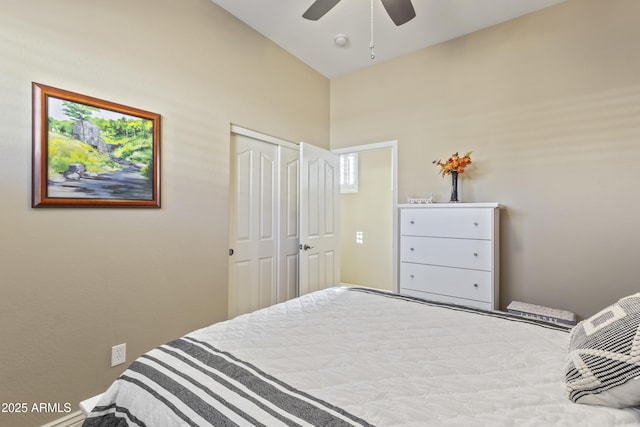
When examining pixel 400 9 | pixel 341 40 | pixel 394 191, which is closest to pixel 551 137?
pixel 394 191

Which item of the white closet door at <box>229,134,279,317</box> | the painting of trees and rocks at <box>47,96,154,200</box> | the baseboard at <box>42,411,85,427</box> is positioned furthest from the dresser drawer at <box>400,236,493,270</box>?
the baseboard at <box>42,411,85,427</box>

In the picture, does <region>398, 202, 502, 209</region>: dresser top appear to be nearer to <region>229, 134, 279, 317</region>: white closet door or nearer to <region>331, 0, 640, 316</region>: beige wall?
<region>331, 0, 640, 316</region>: beige wall

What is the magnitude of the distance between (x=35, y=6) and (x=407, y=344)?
2511 mm

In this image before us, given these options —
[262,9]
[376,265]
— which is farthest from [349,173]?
[262,9]

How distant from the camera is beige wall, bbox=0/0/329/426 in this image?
1.55m

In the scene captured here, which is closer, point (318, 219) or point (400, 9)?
point (400, 9)

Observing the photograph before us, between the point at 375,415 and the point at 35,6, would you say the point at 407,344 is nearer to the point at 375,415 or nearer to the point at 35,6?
the point at 375,415

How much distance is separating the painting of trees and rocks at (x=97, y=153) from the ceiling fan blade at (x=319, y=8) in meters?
1.32

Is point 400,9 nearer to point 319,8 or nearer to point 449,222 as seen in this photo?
point 319,8

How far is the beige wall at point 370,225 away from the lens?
4453mm

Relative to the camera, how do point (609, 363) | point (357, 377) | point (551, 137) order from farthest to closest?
point (551, 137)
point (357, 377)
point (609, 363)

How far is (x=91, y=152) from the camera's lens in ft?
5.87

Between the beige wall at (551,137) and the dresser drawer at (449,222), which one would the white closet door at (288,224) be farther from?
the beige wall at (551,137)

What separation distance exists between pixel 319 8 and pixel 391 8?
46 centimetres
